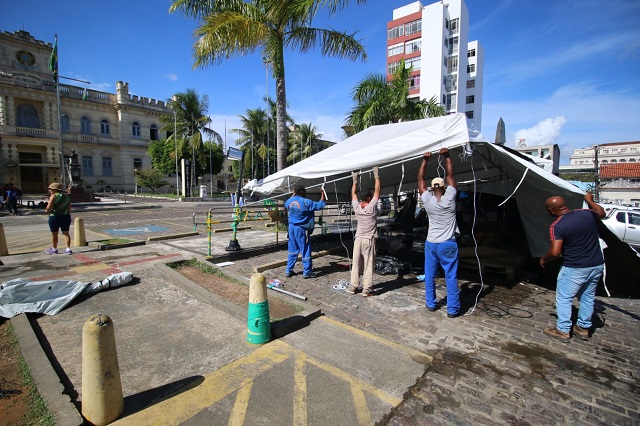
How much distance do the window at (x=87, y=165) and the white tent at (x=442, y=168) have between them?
4216cm

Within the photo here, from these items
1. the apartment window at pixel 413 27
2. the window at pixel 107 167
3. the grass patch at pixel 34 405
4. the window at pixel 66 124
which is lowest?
the grass patch at pixel 34 405

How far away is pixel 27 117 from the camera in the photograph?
36.0m

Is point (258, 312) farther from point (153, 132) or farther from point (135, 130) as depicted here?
point (153, 132)

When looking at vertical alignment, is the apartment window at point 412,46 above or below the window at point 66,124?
above

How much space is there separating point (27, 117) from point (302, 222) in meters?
45.9

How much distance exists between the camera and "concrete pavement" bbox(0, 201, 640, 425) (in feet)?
9.36

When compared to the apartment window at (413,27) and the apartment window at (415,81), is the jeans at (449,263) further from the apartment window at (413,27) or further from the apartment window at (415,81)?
the apartment window at (413,27)

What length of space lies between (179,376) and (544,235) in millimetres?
7047

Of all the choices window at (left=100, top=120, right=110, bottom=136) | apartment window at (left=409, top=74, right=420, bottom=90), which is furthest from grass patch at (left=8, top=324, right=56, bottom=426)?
apartment window at (left=409, top=74, right=420, bottom=90)

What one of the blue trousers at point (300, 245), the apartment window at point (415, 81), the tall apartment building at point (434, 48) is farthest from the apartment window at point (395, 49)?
the blue trousers at point (300, 245)

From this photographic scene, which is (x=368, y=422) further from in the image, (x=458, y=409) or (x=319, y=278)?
(x=319, y=278)

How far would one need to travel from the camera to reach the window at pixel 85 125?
39969 mm

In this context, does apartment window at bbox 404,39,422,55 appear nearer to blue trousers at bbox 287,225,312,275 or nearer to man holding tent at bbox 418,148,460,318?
blue trousers at bbox 287,225,312,275

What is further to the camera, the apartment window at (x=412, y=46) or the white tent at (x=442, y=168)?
the apartment window at (x=412, y=46)
